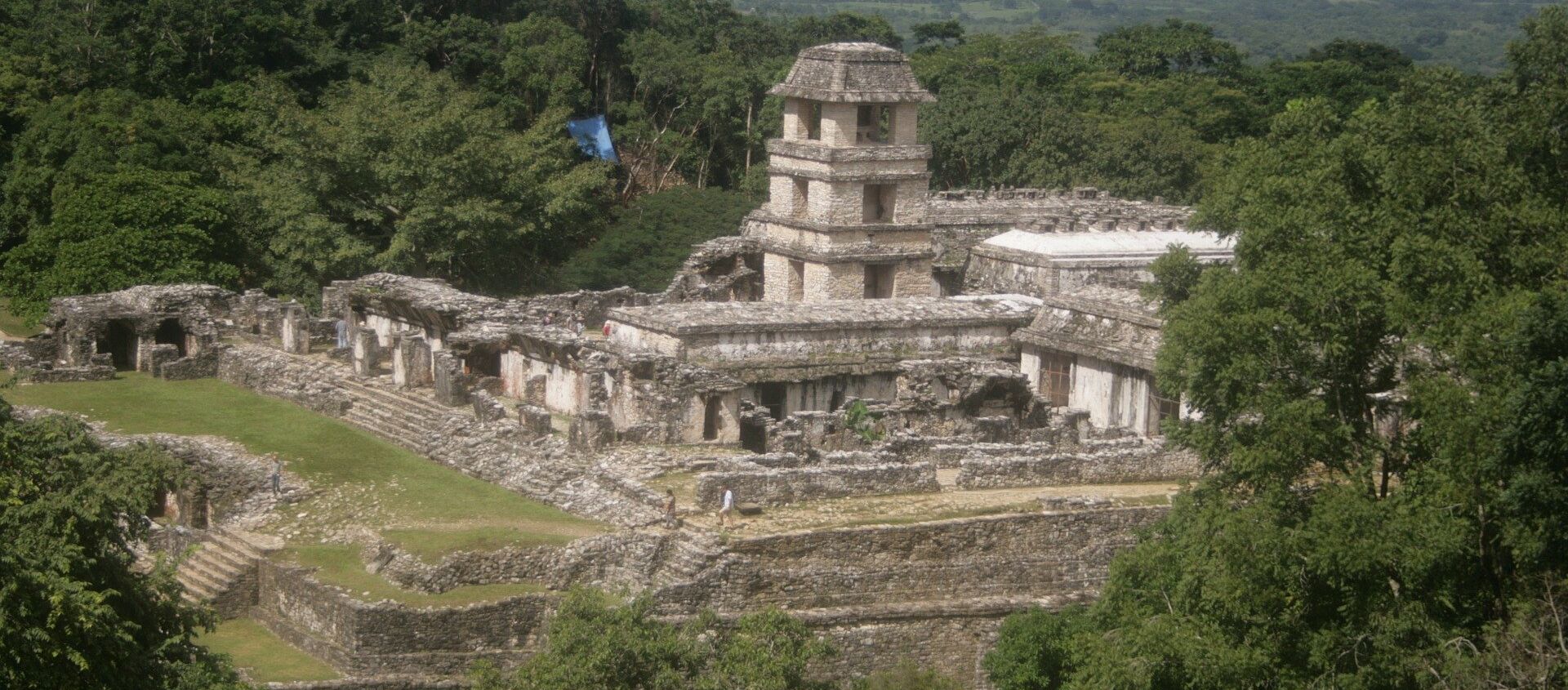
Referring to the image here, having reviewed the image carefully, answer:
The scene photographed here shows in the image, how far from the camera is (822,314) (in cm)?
4562

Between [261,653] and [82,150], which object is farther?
[82,150]

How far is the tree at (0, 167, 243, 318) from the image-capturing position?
50.3 metres

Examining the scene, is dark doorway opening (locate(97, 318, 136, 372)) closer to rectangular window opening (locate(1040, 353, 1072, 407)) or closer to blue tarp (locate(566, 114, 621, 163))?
rectangular window opening (locate(1040, 353, 1072, 407))

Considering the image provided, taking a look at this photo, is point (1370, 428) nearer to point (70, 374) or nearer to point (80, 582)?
point (80, 582)

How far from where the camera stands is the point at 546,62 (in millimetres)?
71688

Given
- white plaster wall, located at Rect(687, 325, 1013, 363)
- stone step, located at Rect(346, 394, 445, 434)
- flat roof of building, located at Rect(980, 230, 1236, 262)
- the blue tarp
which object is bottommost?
stone step, located at Rect(346, 394, 445, 434)

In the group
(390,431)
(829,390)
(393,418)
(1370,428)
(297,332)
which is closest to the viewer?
(1370,428)

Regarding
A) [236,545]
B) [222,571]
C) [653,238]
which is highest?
[653,238]

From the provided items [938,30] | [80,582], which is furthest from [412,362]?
[938,30]

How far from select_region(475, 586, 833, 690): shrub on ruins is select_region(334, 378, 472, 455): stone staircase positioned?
→ 11.9 metres

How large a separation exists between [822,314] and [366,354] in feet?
29.8

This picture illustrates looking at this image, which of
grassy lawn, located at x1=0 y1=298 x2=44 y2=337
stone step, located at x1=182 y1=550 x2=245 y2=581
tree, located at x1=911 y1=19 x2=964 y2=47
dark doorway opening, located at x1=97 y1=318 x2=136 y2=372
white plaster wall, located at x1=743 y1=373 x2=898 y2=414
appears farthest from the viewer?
tree, located at x1=911 y1=19 x2=964 y2=47

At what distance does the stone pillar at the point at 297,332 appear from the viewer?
160ft

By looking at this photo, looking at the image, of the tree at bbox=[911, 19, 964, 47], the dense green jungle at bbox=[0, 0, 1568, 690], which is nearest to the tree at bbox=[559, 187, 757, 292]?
the dense green jungle at bbox=[0, 0, 1568, 690]
